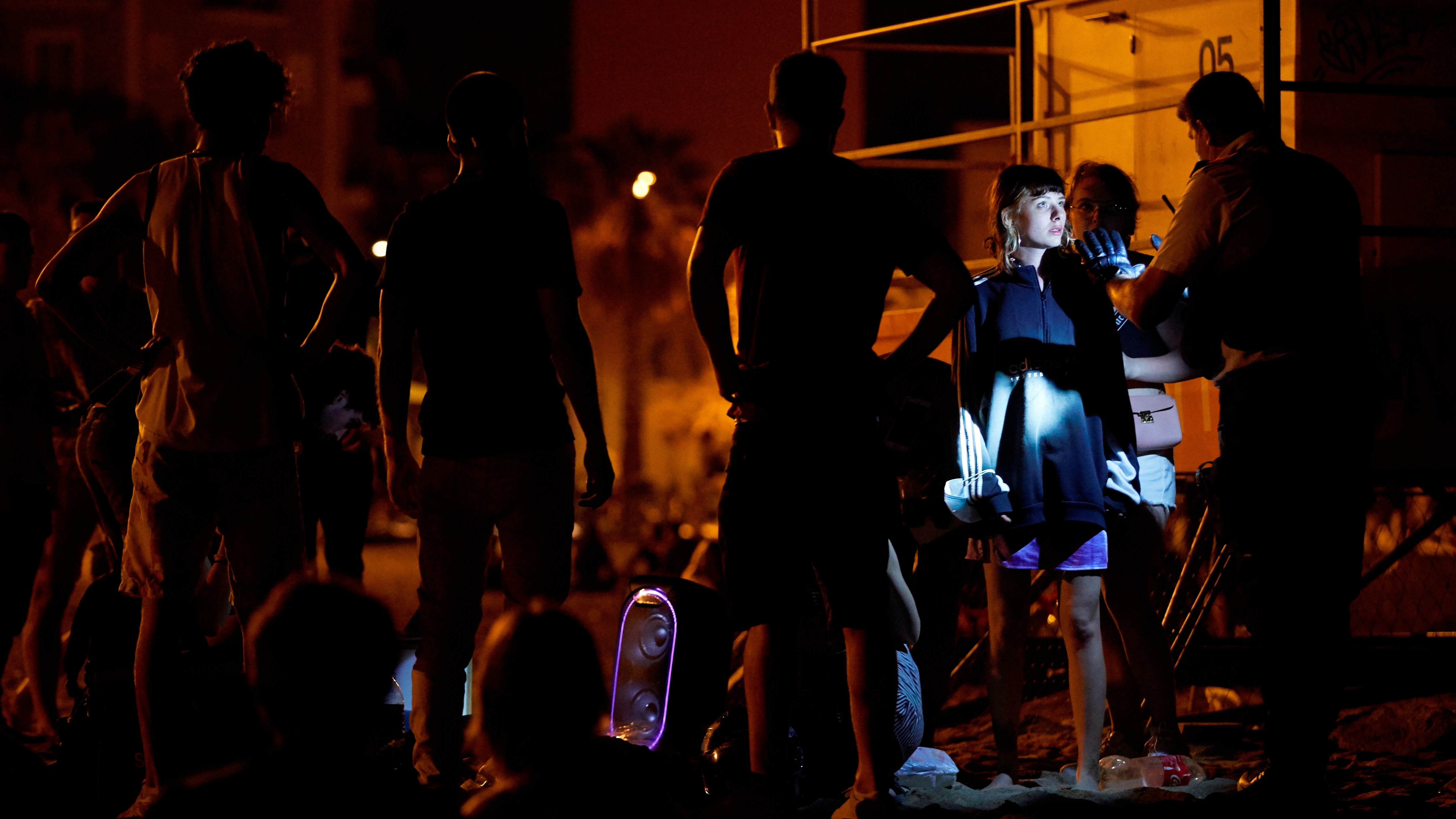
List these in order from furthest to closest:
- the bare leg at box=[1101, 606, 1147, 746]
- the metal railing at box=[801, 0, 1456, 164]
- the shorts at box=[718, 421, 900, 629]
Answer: the metal railing at box=[801, 0, 1456, 164]
the bare leg at box=[1101, 606, 1147, 746]
the shorts at box=[718, 421, 900, 629]

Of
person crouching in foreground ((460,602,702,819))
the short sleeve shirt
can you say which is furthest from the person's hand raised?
person crouching in foreground ((460,602,702,819))

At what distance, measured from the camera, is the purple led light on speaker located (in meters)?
4.08

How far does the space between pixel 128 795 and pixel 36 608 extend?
6.92 feet

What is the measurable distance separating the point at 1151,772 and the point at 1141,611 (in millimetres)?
445

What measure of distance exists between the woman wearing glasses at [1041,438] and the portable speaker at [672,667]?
2.63 feet

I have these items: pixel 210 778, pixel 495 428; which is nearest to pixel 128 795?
pixel 495 428

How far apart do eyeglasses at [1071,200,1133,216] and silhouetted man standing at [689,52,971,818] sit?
3.59 ft

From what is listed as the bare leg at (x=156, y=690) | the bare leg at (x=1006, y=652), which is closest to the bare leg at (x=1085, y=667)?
the bare leg at (x=1006, y=652)

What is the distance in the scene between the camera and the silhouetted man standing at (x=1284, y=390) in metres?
3.52

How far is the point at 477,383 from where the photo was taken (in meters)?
3.34

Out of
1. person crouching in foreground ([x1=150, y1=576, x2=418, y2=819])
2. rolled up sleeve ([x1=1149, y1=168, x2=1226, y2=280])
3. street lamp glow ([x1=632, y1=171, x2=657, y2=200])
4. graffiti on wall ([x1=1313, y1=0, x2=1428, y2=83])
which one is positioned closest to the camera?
person crouching in foreground ([x1=150, y1=576, x2=418, y2=819])

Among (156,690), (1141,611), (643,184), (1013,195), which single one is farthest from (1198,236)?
(643,184)

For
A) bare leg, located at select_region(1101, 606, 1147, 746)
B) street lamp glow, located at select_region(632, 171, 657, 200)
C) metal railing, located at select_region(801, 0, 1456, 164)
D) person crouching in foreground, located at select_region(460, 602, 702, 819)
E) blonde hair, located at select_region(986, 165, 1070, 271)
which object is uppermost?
street lamp glow, located at select_region(632, 171, 657, 200)

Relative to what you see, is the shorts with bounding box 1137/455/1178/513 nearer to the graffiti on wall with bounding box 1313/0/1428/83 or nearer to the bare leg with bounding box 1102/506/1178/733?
the bare leg with bounding box 1102/506/1178/733
